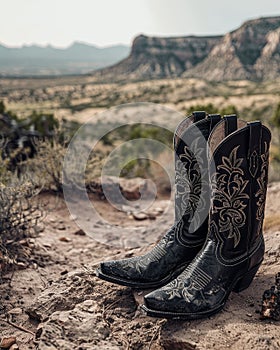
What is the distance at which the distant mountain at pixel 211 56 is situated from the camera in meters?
54.7

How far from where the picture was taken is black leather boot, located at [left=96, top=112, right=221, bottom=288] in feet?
8.50

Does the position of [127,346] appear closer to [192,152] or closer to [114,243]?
[192,152]

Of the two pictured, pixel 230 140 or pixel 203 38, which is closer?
pixel 230 140

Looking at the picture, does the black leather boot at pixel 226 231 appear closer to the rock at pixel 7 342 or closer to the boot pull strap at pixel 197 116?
the boot pull strap at pixel 197 116

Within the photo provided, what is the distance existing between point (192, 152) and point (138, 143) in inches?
344

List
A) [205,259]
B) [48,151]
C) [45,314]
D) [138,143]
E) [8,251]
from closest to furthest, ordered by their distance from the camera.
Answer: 1. [205,259]
2. [45,314]
3. [8,251]
4. [48,151]
5. [138,143]

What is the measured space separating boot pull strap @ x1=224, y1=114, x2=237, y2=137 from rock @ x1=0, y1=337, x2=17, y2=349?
1.55m

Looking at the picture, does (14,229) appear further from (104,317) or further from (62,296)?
(104,317)

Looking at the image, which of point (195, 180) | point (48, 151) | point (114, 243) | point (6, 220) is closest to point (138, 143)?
point (48, 151)

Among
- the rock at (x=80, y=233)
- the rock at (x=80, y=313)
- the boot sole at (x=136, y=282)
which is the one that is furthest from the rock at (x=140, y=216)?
the boot sole at (x=136, y=282)

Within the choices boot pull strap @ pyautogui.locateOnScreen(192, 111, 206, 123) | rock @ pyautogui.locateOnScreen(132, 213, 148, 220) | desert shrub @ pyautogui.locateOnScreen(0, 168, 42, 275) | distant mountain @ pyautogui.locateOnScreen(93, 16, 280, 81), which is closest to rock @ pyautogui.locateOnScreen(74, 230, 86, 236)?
desert shrub @ pyautogui.locateOnScreen(0, 168, 42, 275)

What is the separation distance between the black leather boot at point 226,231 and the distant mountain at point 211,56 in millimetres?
50593

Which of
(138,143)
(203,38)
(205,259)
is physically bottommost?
(138,143)

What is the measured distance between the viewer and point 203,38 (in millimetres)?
72312
